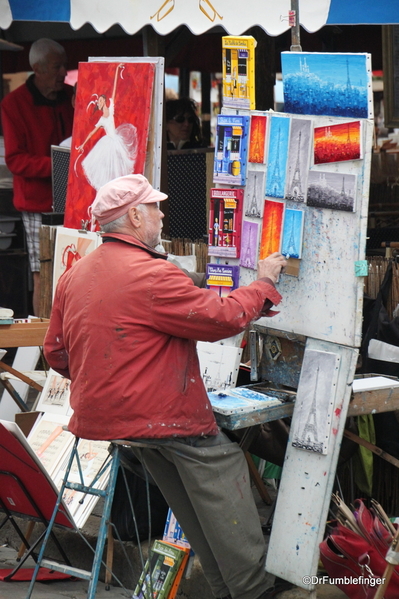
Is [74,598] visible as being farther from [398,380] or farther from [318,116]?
[318,116]

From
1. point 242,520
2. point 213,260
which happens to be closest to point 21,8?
point 213,260

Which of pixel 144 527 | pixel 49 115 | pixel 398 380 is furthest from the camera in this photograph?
pixel 49 115

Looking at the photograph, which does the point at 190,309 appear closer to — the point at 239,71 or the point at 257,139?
the point at 257,139

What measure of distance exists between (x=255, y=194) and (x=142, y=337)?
886mm

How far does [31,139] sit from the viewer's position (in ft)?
21.2

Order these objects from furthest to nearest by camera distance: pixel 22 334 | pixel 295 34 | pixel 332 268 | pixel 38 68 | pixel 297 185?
pixel 38 68 < pixel 22 334 < pixel 295 34 < pixel 297 185 < pixel 332 268

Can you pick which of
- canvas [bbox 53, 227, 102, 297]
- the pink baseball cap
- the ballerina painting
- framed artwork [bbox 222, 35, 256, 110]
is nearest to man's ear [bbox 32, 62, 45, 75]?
the ballerina painting

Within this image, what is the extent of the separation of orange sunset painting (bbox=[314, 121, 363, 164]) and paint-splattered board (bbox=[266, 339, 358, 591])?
0.71m

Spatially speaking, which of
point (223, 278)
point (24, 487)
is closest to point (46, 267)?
point (24, 487)

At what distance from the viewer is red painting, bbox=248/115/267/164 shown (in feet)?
11.5

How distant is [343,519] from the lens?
11.4 ft

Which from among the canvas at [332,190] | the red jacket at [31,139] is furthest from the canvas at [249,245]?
the red jacket at [31,139]

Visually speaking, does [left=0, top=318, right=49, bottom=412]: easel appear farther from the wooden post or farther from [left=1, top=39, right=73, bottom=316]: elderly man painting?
[left=1, top=39, right=73, bottom=316]: elderly man painting

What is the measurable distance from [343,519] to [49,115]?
4.16 metres
